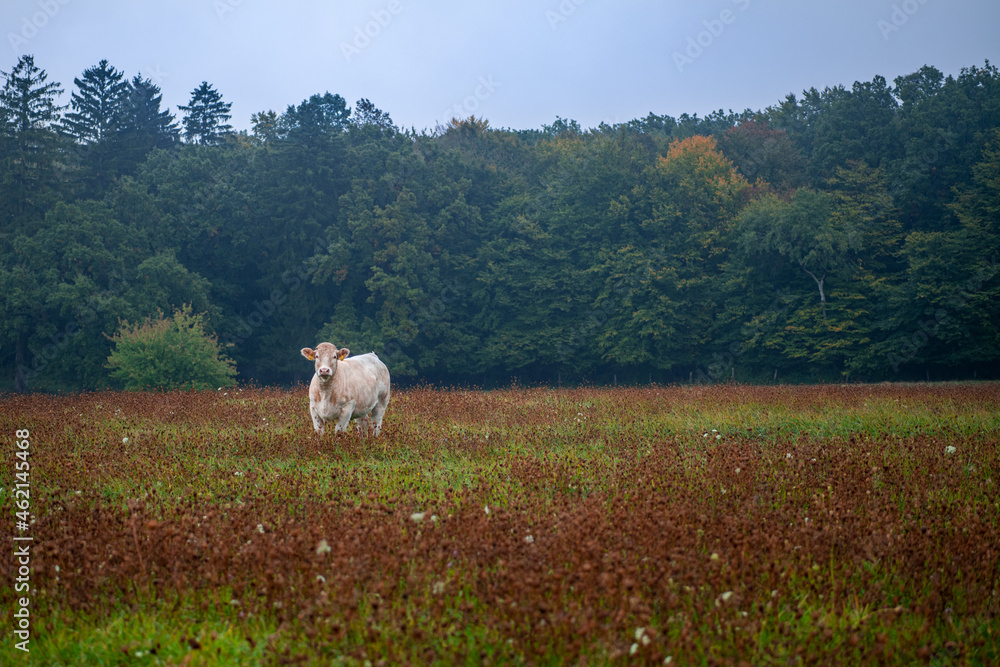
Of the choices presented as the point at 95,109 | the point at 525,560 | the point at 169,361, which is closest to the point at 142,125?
the point at 95,109

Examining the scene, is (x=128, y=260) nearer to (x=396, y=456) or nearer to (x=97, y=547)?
(x=396, y=456)

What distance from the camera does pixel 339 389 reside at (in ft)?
35.0

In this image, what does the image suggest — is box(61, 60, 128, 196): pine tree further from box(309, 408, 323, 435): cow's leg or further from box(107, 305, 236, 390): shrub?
box(309, 408, 323, 435): cow's leg

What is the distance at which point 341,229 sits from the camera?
38.2m

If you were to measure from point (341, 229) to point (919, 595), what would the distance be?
36.3 meters

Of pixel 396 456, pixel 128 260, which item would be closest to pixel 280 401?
pixel 396 456

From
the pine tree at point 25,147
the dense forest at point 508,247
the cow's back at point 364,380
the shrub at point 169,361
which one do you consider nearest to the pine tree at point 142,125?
the dense forest at point 508,247

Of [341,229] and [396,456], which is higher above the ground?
[341,229]

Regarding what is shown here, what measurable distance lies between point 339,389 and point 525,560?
268 inches

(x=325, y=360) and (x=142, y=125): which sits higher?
(x=142, y=125)

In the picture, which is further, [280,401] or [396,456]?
[280,401]

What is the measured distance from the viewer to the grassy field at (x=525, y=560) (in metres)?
3.68

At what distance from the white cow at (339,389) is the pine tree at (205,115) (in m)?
46.8

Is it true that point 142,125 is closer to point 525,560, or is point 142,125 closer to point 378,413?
point 378,413
